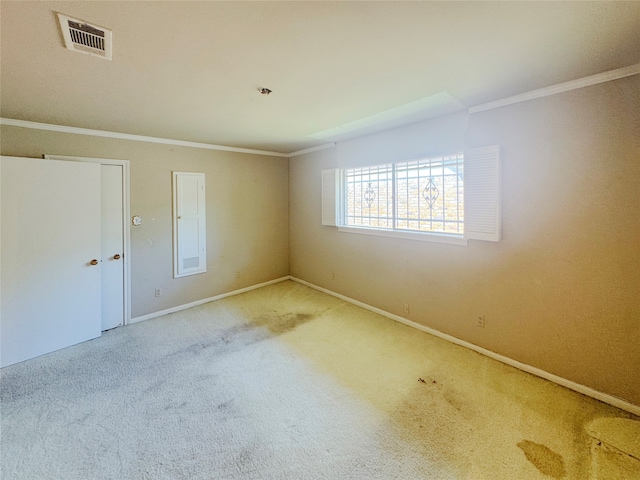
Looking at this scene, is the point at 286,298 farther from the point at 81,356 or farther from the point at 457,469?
the point at 457,469

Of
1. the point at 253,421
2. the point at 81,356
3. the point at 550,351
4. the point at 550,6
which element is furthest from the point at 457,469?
the point at 81,356

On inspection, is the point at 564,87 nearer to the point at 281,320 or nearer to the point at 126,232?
the point at 281,320

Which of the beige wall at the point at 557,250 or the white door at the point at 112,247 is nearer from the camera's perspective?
the beige wall at the point at 557,250

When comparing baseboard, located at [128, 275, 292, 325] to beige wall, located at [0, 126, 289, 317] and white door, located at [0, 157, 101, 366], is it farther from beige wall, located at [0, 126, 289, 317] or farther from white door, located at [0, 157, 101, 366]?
white door, located at [0, 157, 101, 366]

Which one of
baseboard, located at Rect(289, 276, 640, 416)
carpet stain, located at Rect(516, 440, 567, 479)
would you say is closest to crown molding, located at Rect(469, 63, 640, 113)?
baseboard, located at Rect(289, 276, 640, 416)

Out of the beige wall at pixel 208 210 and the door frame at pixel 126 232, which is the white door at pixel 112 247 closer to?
the door frame at pixel 126 232

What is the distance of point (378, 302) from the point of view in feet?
12.7

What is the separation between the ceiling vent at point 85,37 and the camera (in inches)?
55.4

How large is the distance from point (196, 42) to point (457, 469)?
289cm

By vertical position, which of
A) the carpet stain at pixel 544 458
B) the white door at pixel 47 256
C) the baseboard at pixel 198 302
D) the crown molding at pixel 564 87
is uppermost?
the crown molding at pixel 564 87

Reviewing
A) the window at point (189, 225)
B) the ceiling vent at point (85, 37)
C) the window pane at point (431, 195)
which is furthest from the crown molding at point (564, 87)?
the window at point (189, 225)

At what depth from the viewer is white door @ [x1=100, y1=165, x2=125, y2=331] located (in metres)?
3.41

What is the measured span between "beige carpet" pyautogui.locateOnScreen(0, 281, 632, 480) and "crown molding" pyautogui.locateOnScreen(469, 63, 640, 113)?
2439 millimetres

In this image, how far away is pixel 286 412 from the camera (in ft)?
6.81
